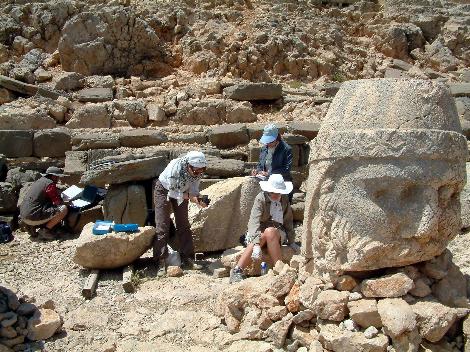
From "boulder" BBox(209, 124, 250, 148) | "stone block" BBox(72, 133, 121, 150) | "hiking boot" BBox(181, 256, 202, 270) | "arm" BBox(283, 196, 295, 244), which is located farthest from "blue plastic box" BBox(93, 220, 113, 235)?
"boulder" BBox(209, 124, 250, 148)

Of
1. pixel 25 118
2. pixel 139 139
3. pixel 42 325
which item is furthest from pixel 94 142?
pixel 42 325

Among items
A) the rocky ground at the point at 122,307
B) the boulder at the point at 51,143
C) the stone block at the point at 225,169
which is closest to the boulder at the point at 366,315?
the rocky ground at the point at 122,307

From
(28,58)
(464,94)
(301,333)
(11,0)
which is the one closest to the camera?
(301,333)

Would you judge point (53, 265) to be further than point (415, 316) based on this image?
Yes

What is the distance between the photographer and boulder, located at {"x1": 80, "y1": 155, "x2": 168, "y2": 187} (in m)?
7.49

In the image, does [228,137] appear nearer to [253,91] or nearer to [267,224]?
[253,91]

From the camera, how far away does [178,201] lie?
616 cm

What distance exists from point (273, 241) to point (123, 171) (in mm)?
2888

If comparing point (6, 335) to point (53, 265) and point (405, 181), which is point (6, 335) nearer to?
point (53, 265)

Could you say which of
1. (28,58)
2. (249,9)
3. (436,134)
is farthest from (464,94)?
(28,58)

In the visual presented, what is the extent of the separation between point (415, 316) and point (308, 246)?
42.9 inches

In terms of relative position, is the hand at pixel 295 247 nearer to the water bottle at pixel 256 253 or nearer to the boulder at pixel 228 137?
the water bottle at pixel 256 253

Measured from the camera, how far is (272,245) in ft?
18.2

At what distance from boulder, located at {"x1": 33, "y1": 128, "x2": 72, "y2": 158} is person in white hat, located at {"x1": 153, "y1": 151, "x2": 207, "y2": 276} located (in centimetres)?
442
